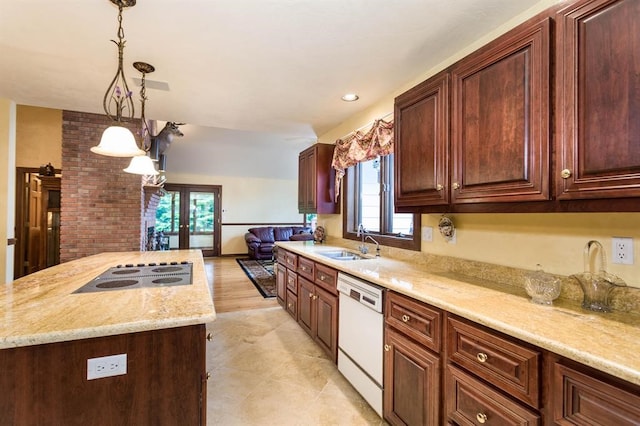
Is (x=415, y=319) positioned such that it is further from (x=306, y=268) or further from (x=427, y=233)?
(x=306, y=268)

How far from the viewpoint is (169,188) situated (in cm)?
815

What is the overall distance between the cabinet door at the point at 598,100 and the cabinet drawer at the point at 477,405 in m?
0.83

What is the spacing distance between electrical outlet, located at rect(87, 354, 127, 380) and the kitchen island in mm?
12

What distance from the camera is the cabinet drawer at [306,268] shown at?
2.93 metres

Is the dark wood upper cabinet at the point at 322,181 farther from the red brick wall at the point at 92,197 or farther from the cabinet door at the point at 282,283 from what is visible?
the red brick wall at the point at 92,197

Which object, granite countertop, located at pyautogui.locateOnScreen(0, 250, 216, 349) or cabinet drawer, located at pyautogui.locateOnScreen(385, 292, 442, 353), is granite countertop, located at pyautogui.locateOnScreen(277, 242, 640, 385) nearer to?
cabinet drawer, located at pyautogui.locateOnScreen(385, 292, 442, 353)

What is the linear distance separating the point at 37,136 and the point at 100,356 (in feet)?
18.0

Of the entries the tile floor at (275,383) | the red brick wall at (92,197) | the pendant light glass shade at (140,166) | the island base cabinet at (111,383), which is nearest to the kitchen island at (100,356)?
the island base cabinet at (111,383)

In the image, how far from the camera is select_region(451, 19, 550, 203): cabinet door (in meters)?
1.29

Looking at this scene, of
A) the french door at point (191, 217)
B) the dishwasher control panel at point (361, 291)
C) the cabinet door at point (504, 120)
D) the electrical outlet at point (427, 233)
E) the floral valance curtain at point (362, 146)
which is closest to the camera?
the cabinet door at point (504, 120)

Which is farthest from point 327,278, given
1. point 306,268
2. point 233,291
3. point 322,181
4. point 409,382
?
point 233,291

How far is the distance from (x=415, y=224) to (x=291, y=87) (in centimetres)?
168

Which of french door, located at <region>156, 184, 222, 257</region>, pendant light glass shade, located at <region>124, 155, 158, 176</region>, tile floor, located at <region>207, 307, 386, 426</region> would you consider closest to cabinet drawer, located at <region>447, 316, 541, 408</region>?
tile floor, located at <region>207, 307, 386, 426</region>

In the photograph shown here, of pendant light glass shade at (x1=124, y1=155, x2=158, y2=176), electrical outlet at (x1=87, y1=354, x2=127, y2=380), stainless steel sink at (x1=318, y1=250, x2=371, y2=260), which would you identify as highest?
pendant light glass shade at (x1=124, y1=155, x2=158, y2=176)
